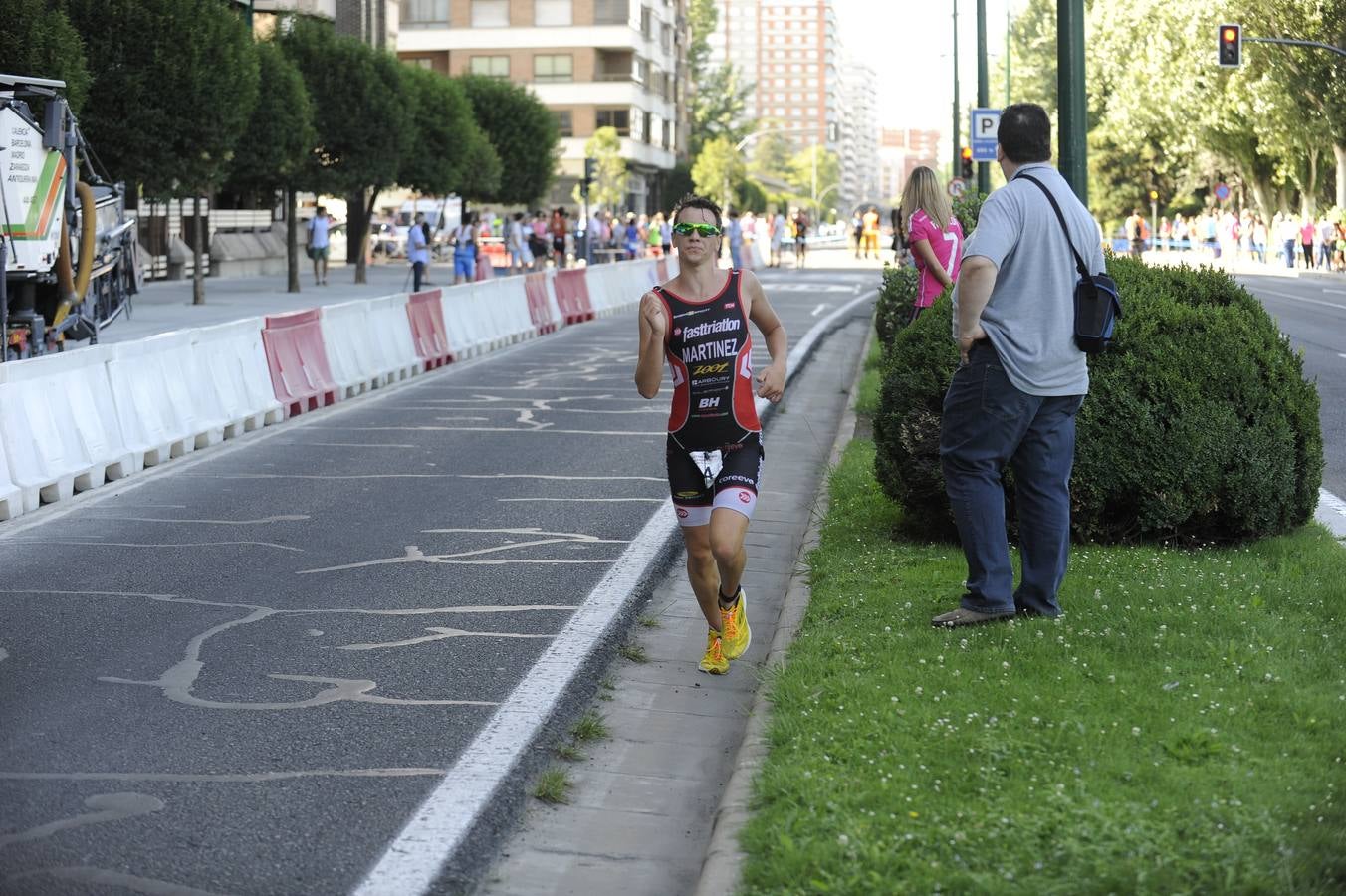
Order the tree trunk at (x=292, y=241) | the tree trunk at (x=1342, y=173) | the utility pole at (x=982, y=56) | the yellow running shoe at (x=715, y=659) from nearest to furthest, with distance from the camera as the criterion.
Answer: the yellow running shoe at (x=715, y=659), the utility pole at (x=982, y=56), the tree trunk at (x=292, y=241), the tree trunk at (x=1342, y=173)

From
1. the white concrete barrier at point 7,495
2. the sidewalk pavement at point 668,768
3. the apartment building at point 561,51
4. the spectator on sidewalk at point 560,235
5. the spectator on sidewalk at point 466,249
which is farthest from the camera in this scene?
the apartment building at point 561,51

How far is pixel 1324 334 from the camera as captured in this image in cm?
2512

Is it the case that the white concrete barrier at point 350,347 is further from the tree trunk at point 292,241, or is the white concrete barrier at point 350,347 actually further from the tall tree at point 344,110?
the tall tree at point 344,110

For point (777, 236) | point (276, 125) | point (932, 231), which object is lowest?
point (932, 231)

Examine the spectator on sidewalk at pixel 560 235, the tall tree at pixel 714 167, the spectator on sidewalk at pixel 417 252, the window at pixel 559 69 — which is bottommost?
the spectator on sidewalk at pixel 417 252

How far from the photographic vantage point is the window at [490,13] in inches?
3548

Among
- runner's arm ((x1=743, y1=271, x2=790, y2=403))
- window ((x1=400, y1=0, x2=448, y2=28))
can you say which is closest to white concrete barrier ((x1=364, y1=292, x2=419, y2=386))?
runner's arm ((x1=743, y1=271, x2=790, y2=403))

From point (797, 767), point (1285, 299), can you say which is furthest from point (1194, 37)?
point (797, 767)

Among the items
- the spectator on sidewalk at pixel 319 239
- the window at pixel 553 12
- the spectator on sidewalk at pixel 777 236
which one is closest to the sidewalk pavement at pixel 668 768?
the spectator on sidewalk at pixel 319 239

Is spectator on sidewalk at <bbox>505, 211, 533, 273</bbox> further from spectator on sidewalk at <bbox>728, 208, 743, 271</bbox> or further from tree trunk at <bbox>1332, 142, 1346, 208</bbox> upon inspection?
tree trunk at <bbox>1332, 142, 1346, 208</bbox>

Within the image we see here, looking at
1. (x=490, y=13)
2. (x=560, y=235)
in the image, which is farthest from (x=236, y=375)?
(x=490, y=13)

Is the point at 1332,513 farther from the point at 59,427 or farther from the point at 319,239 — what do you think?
the point at 319,239

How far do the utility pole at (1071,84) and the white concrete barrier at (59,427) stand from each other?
6.27m

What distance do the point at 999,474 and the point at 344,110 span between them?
36143 millimetres
